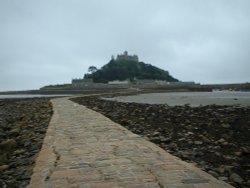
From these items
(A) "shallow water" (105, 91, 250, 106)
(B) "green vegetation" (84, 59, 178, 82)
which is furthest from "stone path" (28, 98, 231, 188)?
(B) "green vegetation" (84, 59, 178, 82)

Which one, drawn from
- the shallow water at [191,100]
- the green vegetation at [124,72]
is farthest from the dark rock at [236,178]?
the green vegetation at [124,72]

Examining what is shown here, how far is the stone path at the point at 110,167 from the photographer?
4.52 m

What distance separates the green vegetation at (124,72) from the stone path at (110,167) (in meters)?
91.7

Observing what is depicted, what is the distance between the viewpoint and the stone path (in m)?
4.52

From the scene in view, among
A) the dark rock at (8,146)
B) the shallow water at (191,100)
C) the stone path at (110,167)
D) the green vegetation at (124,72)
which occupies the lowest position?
the shallow water at (191,100)

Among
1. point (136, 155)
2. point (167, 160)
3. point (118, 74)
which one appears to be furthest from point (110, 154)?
point (118, 74)

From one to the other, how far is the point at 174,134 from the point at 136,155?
4.72 m

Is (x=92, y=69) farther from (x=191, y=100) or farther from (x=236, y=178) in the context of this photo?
(x=236, y=178)

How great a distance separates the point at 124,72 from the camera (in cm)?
10119

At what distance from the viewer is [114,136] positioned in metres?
8.12

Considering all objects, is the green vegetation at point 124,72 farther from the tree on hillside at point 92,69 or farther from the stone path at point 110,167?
the stone path at point 110,167

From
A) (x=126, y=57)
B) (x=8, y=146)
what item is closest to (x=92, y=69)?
(x=126, y=57)

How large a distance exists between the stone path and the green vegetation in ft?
301

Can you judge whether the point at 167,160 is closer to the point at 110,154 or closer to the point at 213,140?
the point at 110,154
